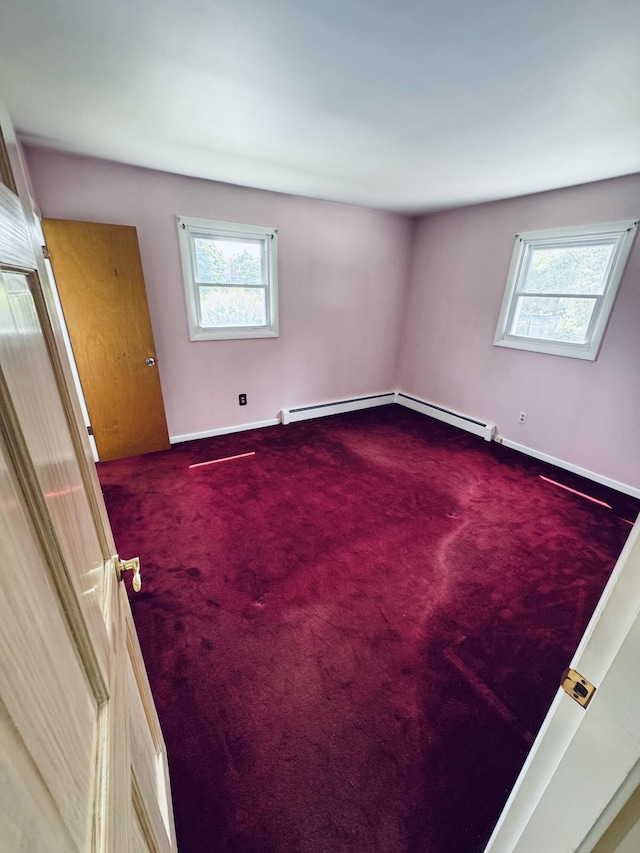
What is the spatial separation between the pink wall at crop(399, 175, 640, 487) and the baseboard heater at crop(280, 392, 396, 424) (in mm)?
371

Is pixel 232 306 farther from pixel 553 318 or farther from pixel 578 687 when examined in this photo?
pixel 578 687

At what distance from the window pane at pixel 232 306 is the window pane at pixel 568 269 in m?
2.55

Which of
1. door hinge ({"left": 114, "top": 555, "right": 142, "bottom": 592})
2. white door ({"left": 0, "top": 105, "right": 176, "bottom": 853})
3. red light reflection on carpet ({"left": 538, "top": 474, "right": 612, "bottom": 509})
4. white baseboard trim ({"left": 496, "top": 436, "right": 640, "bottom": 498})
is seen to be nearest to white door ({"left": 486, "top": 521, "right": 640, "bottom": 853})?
white door ({"left": 0, "top": 105, "right": 176, "bottom": 853})

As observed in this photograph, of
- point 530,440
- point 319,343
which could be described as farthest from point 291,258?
point 530,440

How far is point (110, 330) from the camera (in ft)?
9.35

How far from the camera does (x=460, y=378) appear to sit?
4.02m

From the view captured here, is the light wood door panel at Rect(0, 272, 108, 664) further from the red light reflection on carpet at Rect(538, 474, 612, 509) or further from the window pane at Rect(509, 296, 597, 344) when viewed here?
the window pane at Rect(509, 296, 597, 344)

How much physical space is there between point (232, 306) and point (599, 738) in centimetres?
357

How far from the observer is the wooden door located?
103 inches

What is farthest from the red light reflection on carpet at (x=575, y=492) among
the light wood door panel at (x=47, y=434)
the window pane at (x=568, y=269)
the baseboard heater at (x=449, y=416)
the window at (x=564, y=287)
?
the light wood door panel at (x=47, y=434)

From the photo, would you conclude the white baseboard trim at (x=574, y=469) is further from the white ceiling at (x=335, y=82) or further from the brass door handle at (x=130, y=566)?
the brass door handle at (x=130, y=566)

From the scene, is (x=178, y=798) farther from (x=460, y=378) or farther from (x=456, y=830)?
(x=460, y=378)

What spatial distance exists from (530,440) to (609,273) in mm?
1524

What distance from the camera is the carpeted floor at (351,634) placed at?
115 centimetres
